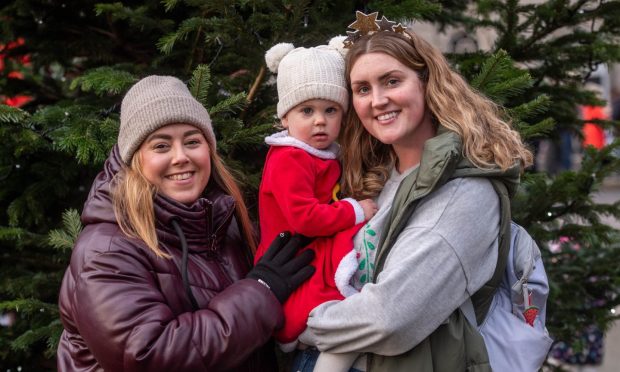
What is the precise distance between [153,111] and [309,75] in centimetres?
63

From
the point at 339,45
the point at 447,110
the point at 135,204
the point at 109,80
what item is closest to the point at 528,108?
the point at 447,110

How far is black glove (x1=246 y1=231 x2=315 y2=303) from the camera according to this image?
260 cm

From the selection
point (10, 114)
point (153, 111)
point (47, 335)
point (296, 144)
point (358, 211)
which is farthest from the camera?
point (47, 335)

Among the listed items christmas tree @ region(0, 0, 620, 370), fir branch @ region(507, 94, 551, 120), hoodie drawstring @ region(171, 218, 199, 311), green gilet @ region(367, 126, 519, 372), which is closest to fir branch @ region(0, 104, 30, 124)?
christmas tree @ region(0, 0, 620, 370)

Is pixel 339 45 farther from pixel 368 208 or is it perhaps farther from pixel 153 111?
pixel 153 111

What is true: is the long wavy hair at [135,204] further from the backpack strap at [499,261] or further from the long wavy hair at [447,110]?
the backpack strap at [499,261]

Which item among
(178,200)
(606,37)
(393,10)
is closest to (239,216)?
(178,200)

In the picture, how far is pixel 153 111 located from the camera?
258 cm

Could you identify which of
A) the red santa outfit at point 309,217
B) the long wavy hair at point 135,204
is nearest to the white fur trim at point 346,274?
the red santa outfit at point 309,217

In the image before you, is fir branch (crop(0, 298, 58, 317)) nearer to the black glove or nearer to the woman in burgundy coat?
the woman in burgundy coat

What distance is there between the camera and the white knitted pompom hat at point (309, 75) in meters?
2.79

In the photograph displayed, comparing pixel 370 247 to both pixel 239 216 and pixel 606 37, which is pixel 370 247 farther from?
pixel 606 37

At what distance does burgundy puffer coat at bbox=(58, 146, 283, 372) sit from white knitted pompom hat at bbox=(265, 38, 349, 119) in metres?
0.51

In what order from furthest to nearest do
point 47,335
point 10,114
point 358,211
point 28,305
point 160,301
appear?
1. point 47,335
2. point 28,305
3. point 10,114
4. point 358,211
5. point 160,301
